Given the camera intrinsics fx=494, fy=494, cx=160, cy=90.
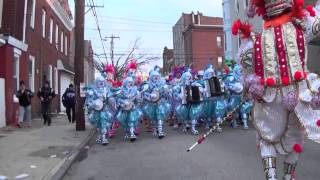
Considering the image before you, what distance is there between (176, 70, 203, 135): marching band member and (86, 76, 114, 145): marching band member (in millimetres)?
2771

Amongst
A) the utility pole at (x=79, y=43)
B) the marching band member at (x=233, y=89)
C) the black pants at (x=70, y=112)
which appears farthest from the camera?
the black pants at (x=70, y=112)

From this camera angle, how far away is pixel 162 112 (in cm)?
1431

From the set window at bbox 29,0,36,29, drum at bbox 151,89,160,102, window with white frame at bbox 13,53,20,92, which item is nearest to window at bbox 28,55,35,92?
window at bbox 29,0,36,29

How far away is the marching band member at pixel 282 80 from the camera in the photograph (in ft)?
16.3

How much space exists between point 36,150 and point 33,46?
12.8 meters

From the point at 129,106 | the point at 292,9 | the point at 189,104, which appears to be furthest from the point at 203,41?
the point at 292,9

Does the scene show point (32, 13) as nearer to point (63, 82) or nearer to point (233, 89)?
point (63, 82)

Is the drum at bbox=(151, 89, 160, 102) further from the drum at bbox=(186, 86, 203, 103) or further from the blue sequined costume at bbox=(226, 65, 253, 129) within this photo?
the blue sequined costume at bbox=(226, 65, 253, 129)

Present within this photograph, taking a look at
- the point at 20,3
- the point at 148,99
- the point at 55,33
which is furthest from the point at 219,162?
the point at 55,33

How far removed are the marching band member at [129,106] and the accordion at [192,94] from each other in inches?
74.3

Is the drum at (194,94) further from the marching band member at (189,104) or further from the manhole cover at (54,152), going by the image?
the manhole cover at (54,152)

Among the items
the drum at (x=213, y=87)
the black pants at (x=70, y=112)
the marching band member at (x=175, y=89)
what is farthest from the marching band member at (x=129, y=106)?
the black pants at (x=70, y=112)

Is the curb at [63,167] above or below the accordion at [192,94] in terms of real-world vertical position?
below

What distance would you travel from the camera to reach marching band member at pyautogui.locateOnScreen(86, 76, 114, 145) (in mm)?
13117
